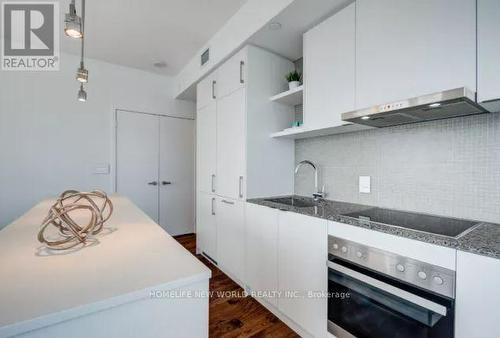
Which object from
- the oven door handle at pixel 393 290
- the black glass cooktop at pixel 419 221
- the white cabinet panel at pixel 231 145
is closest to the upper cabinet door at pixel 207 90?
the white cabinet panel at pixel 231 145

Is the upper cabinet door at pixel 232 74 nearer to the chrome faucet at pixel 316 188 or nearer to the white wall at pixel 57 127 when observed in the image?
the chrome faucet at pixel 316 188

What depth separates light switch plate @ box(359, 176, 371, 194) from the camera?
1.77 meters

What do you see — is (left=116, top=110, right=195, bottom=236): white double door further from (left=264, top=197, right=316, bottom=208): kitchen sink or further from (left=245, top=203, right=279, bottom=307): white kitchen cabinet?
(left=264, top=197, right=316, bottom=208): kitchen sink

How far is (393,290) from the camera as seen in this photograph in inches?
42.4

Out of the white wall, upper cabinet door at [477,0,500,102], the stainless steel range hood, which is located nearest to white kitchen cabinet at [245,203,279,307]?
the stainless steel range hood

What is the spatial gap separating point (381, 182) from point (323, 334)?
3.46 ft

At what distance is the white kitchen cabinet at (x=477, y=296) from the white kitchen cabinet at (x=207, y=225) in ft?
6.70

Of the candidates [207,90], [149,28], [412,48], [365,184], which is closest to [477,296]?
[365,184]

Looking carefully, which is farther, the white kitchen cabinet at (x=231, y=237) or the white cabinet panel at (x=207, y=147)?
the white cabinet panel at (x=207, y=147)

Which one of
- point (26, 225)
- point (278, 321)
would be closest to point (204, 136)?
point (26, 225)

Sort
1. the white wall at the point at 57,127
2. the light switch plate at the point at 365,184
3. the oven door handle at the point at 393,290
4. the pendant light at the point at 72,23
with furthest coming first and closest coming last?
the white wall at the point at 57,127 → the light switch plate at the point at 365,184 → the pendant light at the point at 72,23 → the oven door handle at the point at 393,290

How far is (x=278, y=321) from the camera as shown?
1759 mm

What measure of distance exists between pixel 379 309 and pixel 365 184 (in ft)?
2.88

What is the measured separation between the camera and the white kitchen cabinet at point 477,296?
0.84 m
